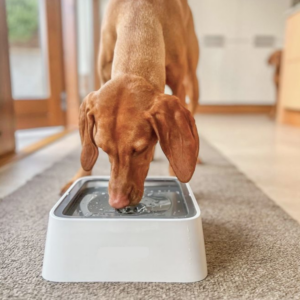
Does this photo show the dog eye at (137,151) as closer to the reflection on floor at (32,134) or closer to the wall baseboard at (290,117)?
the reflection on floor at (32,134)

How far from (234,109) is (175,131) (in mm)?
5382

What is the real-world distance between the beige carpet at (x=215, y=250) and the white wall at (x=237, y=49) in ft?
14.7

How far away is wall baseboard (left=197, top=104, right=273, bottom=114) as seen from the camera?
5938mm

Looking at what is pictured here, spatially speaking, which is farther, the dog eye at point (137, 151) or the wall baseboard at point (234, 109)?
the wall baseboard at point (234, 109)

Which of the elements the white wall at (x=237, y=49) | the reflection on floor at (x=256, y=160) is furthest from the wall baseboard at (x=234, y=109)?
the reflection on floor at (x=256, y=160)

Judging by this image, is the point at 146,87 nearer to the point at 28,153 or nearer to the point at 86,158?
the point at 86,158

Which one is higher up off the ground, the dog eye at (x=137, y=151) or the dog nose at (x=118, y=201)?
the dog eye at (x=137, y=151)

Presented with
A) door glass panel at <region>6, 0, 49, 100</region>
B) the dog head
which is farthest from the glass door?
the dog head

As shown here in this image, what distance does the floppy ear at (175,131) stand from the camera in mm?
824

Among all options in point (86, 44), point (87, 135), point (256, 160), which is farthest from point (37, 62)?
point (87, 135)

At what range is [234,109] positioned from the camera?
5.96 meters

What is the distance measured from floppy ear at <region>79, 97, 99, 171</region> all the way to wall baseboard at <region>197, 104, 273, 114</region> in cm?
511

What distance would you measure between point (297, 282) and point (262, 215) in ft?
1.41

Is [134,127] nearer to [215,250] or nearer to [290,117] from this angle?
[215,250]
